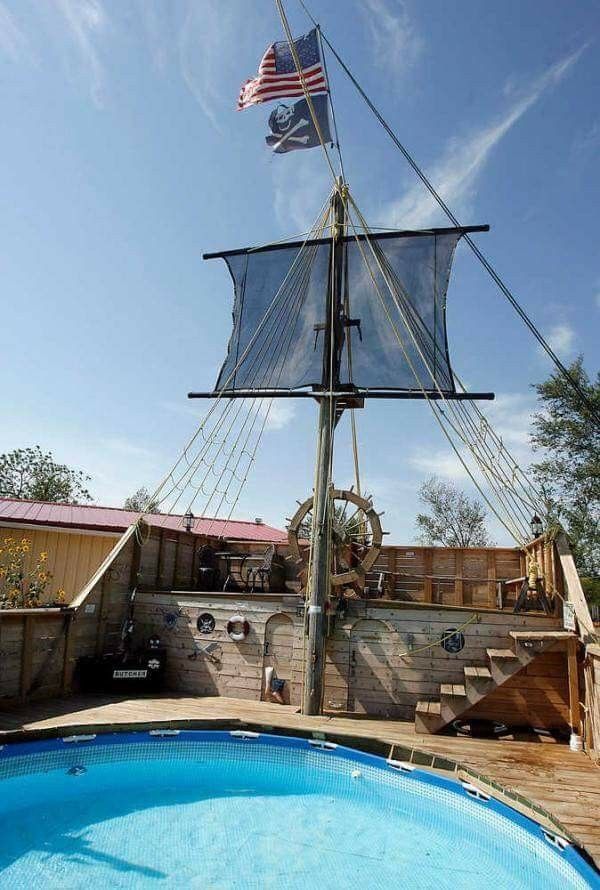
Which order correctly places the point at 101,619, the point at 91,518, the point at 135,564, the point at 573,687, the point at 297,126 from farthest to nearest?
1. the point at 91,518
2. the point at 297,126
3. the point at 135,564
4. the point at 101,619
5. the point at 573,687

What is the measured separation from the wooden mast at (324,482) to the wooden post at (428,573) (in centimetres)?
369

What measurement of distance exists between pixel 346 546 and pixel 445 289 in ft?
19.7

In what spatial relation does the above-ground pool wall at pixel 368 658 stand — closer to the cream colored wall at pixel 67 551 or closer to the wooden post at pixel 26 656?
the wooden post at pixel 26 656

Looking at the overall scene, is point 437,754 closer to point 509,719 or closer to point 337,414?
point 509,719

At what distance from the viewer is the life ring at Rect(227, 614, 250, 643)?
979 cm

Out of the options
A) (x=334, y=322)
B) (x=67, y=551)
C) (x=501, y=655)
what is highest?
(x=334, y=322)

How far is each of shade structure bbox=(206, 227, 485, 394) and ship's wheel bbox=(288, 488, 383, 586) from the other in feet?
8.16

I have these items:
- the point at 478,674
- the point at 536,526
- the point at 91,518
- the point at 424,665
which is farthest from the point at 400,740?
the point at 91,518

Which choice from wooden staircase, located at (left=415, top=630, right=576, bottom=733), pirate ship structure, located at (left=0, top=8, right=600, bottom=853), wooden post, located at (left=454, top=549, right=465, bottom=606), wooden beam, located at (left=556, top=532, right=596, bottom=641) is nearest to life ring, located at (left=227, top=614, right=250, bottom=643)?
pirate ship structure, located at (left=0, top=8, right=600, bottom=853)

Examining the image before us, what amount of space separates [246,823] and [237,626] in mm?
4416

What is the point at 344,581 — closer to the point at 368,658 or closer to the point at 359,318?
the point at 368,658

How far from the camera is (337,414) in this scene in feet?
37.2

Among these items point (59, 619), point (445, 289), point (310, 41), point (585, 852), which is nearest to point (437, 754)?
point (585, 852)

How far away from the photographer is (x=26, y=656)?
8.24m
